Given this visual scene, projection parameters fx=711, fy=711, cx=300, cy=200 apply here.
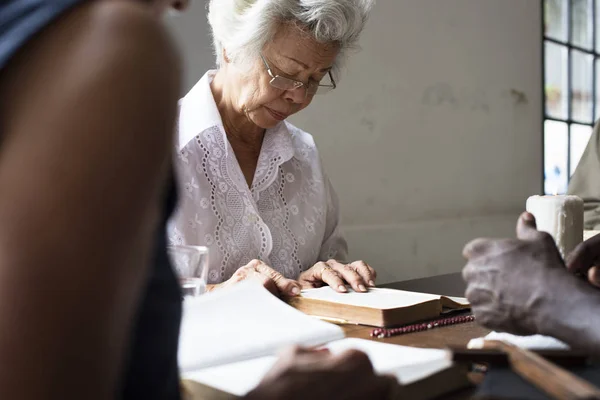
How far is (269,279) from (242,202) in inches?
20.0

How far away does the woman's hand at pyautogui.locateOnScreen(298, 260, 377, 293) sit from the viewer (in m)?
1.62

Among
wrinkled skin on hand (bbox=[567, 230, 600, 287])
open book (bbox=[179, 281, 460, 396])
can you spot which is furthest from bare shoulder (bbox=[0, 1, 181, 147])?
wrinkled skin on hand (bbox=[567, 230, 600, 287])

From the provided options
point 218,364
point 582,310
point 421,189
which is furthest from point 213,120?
point 421,189

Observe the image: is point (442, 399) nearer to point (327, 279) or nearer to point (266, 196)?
point (327, 279)

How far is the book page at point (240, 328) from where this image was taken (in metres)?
1.05

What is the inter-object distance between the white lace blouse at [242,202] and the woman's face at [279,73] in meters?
0.10

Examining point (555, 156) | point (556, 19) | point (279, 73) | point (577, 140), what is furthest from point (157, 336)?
point (577, 140)

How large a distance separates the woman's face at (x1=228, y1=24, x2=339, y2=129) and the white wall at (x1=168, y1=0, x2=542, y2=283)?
0.61 metres

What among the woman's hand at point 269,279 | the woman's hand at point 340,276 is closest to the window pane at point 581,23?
the woman's hand at point 340,276

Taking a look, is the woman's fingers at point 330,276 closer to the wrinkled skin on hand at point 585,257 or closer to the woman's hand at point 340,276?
the woman's hand at point 340,276

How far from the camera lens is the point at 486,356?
682 millimetres

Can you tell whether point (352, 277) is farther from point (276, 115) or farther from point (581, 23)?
point (581, 23)

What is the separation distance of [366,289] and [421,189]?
2328 millimetres

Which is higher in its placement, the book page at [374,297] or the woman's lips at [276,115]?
the woman's lips at [276,115]
